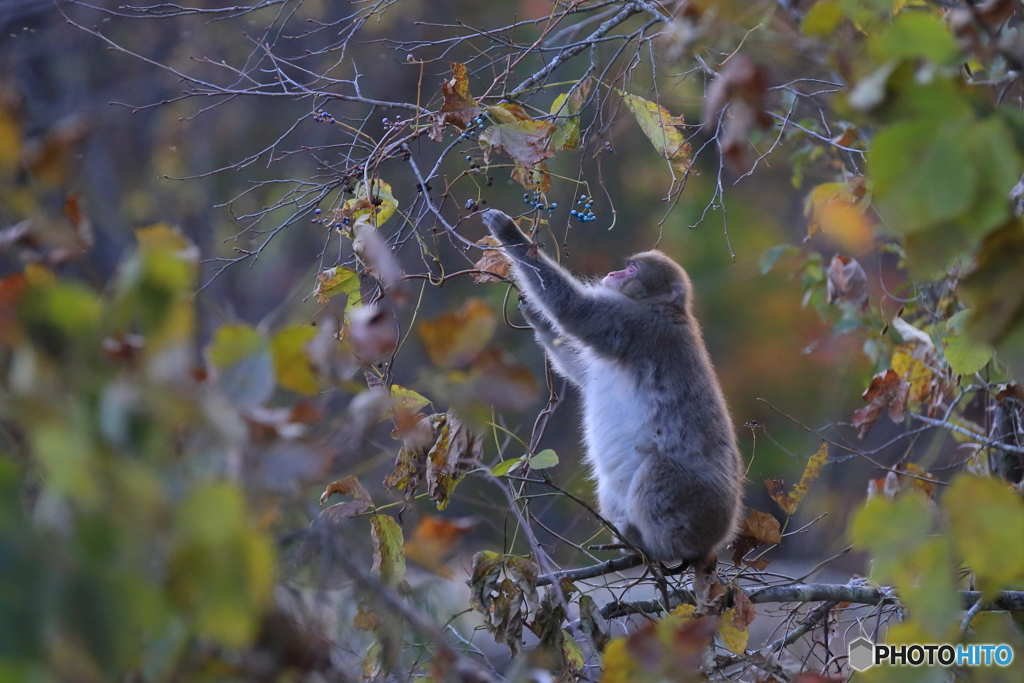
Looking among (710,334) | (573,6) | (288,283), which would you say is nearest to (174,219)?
(288,283)

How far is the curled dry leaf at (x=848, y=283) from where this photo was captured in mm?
4109

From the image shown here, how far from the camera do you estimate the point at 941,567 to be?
127 cm

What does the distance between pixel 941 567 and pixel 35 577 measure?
122 centimetres

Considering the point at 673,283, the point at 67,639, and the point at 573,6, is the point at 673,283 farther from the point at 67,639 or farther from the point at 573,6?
the point at 67,639

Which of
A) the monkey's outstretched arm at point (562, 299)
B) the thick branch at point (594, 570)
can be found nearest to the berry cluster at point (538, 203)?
the monkey's outstretched arm at point (562, 299)

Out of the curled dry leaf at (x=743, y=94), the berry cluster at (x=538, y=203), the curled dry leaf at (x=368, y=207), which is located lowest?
the berry cluster at (x=538, y=203)

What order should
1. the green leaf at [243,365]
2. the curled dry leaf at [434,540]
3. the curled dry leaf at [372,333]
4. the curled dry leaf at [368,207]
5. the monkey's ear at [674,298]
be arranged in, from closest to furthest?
the green leaf at [243,365], the curled dry leaf at [372,333], the curled dry leaf at [434,540], the curled dry leaf at [368,207], the monkey's ear at [674,298]

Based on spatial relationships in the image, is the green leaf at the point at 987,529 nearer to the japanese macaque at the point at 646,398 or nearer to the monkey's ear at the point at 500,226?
the japanese macaque at the point at 646,398

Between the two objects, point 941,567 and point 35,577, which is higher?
point 35,577

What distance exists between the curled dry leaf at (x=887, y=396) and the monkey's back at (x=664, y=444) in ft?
2.34

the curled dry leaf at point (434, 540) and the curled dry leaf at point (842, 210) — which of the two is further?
the curled dry leaf at point (842, 210)

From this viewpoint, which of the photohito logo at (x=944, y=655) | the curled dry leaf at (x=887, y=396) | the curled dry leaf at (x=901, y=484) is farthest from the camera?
the curled dry leaf at (x=887, y=396)

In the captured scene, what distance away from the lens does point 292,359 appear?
1.28 meters

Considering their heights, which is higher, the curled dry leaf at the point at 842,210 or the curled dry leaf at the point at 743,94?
the curled dry leaf at the point at 743,94
